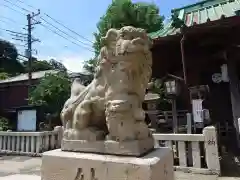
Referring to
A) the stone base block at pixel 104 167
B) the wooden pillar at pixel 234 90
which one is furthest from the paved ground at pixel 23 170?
the wooden pillar at pixel 234 90

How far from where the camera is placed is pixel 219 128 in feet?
20.4

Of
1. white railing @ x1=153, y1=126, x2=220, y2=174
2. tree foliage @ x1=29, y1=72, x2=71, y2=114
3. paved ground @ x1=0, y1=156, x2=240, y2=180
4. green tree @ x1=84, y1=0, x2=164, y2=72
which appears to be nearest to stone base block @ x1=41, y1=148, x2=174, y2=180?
paved ground @ x1=0, y1=156, x2=240, y2=180

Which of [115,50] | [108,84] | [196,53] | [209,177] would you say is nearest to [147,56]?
[115,50]

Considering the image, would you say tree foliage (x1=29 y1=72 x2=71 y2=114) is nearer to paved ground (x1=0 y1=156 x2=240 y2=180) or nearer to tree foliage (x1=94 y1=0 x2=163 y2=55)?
tree foliage (x1=94 y1=0 x2=163 y2=55)

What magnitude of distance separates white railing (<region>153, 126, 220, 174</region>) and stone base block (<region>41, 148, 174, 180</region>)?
6.21 ft

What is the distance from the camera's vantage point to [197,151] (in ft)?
13.9

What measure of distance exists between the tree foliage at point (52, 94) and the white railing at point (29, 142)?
16.7 feet

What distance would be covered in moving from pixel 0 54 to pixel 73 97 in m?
35.0

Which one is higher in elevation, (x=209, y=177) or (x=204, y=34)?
(x=204, y=34)

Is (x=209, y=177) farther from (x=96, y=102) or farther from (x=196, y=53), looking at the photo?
(x=196, y=53)

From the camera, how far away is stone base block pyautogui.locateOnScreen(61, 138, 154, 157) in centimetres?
209

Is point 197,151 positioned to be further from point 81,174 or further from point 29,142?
point 29,142

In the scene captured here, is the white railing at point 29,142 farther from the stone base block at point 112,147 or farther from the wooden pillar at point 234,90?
the wooden pillar at point 234,90

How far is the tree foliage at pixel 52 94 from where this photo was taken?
12.2 meters
